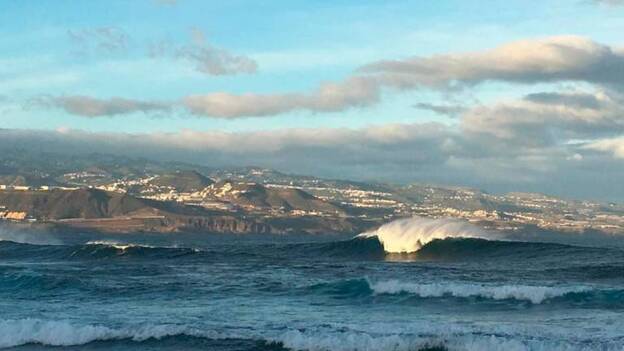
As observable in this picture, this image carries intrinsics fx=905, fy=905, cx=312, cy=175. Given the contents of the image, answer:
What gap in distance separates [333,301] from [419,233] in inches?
978

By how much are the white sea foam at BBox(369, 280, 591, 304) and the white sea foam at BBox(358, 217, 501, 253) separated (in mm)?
21798

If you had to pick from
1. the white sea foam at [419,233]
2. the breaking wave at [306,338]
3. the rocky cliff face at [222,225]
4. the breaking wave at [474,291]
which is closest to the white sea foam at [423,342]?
the breaking wave at [306,338]

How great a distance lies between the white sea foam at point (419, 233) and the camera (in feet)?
194

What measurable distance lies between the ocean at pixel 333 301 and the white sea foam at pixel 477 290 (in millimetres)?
47

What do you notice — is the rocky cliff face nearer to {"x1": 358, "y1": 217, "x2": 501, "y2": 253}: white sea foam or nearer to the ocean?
{"x1": 358, "y1": 217, "x2": 501, "y2": 253}: white sea foam

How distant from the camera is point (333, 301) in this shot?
118ft

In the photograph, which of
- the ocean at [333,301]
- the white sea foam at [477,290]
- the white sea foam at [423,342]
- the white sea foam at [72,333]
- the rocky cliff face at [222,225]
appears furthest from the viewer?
the rocky cliff face at [222,225]

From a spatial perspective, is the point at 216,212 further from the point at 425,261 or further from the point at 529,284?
the point at 529,284

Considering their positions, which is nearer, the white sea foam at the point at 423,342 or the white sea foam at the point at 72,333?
the white sea foam at the point at 423,342

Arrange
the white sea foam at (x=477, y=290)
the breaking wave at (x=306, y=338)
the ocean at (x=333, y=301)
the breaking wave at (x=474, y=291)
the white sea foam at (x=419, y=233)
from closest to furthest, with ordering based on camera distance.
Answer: the breaking wave at (x=306, y=338) < the ocean at (x=333, y=301) < the breaking wave at (x=474, y=291) < the white sea foam at (x=477, y=290) < the white sea foam at (x=419, y=233)

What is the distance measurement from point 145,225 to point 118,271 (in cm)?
10719

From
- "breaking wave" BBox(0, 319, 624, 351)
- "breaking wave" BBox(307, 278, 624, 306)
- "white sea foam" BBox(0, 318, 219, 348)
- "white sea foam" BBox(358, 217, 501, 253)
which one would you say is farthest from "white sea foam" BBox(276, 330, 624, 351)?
"white sea foam" BBox(358, 217, 501, 253)

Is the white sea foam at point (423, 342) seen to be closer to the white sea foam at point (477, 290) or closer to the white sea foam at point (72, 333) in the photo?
the white sea foam at point (72, 333)

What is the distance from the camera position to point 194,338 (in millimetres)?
28422
